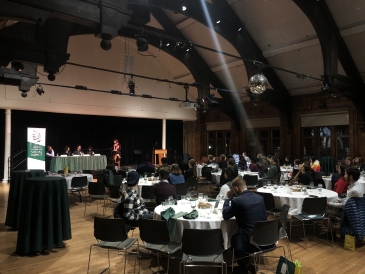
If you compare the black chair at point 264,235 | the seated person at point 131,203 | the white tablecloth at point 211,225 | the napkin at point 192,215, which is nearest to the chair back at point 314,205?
the black chair at point 264,235

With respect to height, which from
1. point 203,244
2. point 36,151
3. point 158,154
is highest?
point 36,151

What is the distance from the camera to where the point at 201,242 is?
3225 millimetres

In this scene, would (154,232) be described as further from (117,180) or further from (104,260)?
(117,180)

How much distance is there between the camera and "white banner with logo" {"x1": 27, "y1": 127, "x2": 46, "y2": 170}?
536 inches

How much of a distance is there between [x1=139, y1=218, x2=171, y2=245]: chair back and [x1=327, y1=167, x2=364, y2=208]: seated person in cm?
313

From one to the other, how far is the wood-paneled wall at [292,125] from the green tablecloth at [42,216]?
1118 cm

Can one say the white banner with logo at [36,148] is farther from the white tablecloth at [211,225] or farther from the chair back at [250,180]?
the white tablecloth at [211,225]

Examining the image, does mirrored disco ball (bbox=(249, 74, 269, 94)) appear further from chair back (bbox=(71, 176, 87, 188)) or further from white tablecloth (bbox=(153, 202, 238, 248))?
chair back (bbox=(71, 176, 87, 188))

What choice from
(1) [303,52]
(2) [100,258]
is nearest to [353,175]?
(2) [100,258]

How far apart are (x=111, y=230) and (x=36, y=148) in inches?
474

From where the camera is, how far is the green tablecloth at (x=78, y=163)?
39.7 feet

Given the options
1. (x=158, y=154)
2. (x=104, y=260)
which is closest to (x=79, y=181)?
(x=104, y=260)

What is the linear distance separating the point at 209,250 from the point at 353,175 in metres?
3.14

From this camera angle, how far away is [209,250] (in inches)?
128
